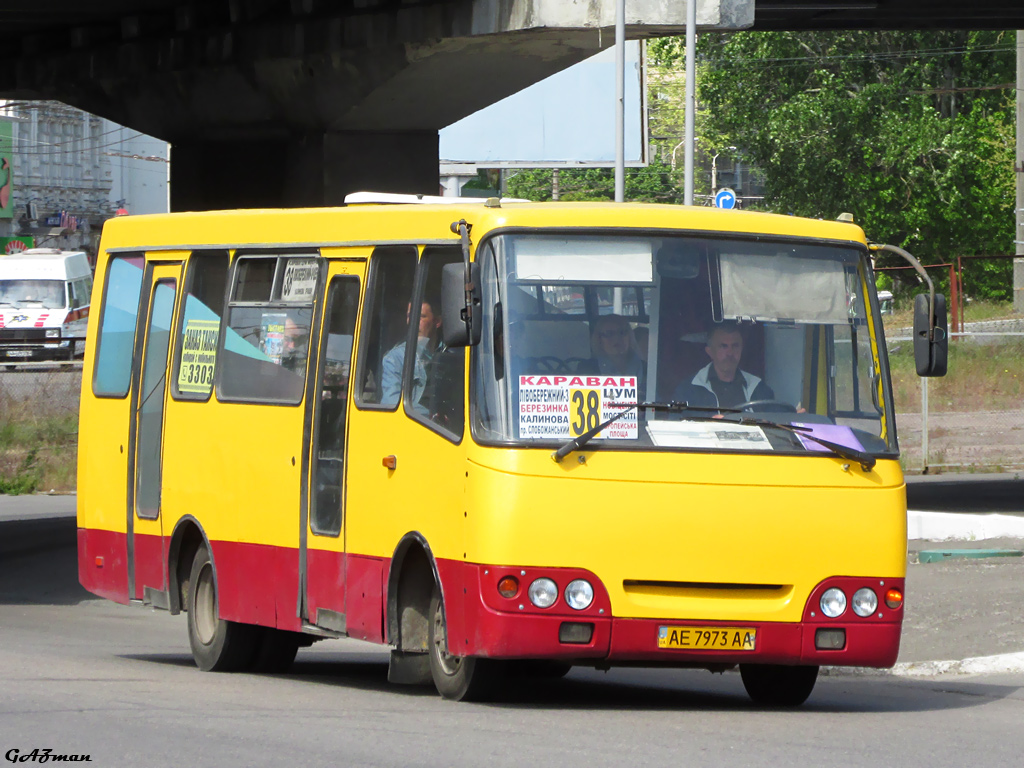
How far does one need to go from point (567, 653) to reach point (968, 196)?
4959cm

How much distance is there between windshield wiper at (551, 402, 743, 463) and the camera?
29.1 feet

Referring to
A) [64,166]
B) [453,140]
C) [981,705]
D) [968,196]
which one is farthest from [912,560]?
[64,166]

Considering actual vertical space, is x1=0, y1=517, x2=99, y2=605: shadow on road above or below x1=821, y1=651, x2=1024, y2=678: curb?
below

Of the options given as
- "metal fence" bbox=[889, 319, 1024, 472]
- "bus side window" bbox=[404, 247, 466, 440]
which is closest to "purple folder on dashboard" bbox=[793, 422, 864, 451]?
"bus side window" bbox=[404, 247, 466, 440]

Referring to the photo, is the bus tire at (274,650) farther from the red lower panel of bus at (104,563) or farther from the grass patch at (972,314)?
the grass patch at (972,314)

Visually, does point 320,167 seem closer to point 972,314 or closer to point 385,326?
point 385,326

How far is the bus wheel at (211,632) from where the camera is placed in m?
11.7

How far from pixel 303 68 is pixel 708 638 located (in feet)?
43.1

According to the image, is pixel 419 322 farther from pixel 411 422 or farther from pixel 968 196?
pixel 968 196

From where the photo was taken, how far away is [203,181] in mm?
23000

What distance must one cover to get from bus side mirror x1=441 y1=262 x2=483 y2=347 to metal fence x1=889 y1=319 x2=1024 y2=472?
23.6 m

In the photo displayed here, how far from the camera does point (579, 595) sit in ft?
29.0

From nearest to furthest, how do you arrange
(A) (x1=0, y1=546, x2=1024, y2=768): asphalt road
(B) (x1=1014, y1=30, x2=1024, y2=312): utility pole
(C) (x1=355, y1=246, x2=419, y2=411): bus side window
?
(A) (x1=0, y1=546, x2=1024, y2=768): asphalt road, (C) (x1=355, y1=246, x2=419, y2=411): bus side window, (B) (x1=1014, y1=30, x2=1024, y2=312): utility pole

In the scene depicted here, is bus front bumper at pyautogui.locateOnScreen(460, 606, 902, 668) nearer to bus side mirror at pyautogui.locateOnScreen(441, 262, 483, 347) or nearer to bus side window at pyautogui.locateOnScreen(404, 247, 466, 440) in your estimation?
bus side window at pyautogui.locateOnScreen(404, 247, 466, 440)
